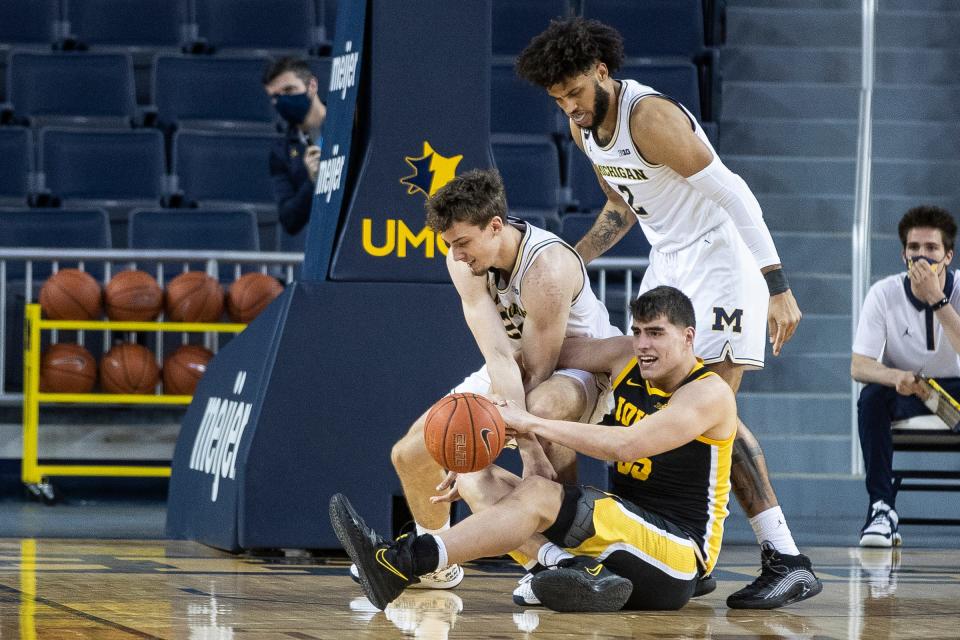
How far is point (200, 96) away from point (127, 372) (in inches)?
109

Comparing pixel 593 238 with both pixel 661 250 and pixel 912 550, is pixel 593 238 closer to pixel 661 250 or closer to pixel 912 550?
pixel 661 250

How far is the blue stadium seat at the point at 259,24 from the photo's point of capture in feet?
35.3

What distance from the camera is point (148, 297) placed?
26.6ft

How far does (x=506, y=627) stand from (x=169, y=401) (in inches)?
181

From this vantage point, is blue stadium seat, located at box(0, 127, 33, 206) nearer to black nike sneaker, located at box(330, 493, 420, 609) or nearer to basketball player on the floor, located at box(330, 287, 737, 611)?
basketball player on the floor, located at box(330, 287, 737, 611)

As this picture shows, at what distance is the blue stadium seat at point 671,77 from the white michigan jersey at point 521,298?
17.2 feet

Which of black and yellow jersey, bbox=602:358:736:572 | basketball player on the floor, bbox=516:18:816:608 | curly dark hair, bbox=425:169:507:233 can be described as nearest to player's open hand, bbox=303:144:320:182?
basketball player on the floor, bbox=516:18:816:608

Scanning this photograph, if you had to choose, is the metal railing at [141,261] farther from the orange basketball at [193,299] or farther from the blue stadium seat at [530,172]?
the blue stadium seat at [530,172]

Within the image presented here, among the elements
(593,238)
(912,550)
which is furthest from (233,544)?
(912,550)

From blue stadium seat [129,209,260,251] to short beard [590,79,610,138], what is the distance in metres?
4.84

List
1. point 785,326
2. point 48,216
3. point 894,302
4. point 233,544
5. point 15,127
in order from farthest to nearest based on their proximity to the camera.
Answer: point 15,127, point 48,216, point 894,302, point 233,544, point 785,326

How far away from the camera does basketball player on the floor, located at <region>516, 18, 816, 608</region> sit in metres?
4.51

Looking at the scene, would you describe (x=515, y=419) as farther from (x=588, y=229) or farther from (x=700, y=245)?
(x=588, y=229)

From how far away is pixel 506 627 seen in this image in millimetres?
3854
